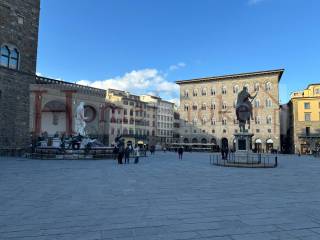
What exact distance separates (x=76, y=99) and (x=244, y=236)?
5461 cm

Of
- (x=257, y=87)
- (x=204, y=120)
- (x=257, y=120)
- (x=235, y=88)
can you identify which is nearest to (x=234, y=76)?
(x=235, y=88)

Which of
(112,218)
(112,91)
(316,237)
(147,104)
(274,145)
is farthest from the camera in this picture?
(147,104)

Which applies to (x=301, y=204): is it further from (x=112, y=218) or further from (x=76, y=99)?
(x=76, y=99)

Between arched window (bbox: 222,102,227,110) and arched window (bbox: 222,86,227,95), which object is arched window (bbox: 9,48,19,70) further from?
arched window (bbox: 222,86,227,95)

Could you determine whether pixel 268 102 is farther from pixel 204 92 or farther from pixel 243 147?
pixel 243 147

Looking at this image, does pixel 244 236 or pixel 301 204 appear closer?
pixel 244 236

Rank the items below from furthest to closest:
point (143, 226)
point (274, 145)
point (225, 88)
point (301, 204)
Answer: point (225, 88) < point (274, 145) < point (301, 204) < point (143, 226)

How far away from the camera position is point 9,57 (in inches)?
1291

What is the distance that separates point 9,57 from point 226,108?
2178 inches

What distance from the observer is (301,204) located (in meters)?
9.35

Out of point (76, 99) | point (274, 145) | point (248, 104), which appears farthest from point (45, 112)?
point (274, 145)

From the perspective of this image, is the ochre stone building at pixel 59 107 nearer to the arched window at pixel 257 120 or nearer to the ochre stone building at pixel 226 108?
the ochre stone building at pixel 226 108

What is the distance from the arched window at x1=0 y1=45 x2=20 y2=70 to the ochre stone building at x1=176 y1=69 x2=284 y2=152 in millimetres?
54070

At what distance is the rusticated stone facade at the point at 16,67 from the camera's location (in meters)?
31.8
